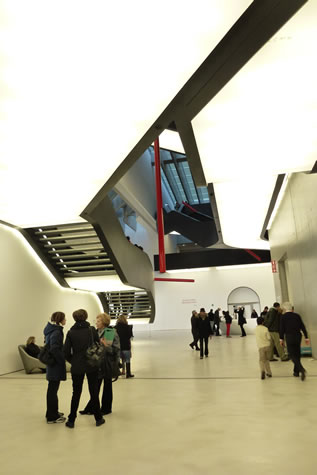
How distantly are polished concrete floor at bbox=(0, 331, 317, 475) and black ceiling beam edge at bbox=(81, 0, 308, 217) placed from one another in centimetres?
382

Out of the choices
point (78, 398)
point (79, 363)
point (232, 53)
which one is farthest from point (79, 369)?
point (232, 53)

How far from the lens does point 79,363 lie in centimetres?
416

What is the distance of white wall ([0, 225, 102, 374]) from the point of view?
918cm

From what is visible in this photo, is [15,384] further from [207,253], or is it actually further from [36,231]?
[207,253]

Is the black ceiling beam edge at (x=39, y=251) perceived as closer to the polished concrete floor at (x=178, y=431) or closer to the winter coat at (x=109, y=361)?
the polished concrete floor at (x=178, y=431)

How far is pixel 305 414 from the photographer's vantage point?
4230 mm

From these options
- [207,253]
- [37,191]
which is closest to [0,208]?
[37,191]

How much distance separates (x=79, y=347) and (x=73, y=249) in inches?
278

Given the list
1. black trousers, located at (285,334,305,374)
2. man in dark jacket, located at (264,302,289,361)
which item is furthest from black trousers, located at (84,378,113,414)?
man in dark jacket, located at (264,302,289,361)

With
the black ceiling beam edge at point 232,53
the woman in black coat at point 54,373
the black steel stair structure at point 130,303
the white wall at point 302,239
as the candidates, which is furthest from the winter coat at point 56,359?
the black steel stair structure at point 130,303

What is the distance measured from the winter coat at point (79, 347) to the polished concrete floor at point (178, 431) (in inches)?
26.0

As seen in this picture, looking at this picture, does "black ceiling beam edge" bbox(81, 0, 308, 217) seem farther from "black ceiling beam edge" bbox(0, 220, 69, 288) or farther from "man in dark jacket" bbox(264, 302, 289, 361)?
"black ceiling beam edge" bbox(0, 220, 69, 288)

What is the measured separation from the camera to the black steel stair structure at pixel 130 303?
17.6m

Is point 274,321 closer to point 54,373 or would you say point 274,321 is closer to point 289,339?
point 289,339
